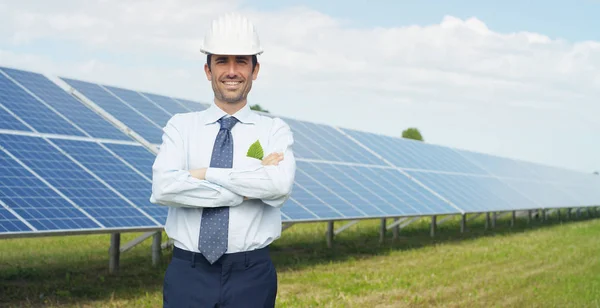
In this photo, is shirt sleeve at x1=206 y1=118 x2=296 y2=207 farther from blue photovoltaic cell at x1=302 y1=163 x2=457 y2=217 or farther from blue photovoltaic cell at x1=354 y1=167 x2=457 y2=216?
blue photovoltaic cell at x1=354 y1=167 x2=457 y2=216

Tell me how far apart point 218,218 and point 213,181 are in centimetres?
20

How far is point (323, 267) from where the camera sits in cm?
1520

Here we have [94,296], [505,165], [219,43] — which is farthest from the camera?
[505,165]

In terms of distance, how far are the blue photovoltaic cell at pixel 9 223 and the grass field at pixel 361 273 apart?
4.59 ft

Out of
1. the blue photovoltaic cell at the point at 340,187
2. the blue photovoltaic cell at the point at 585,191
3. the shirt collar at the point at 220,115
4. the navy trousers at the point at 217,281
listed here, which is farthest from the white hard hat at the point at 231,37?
the blue photovoltaic cell at the point at 585,191

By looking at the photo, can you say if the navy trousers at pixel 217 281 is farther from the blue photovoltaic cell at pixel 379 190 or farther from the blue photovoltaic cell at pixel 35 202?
the blue photovoltaic cell at pixel 379 190

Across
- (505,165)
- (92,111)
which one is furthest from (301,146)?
(505,165)


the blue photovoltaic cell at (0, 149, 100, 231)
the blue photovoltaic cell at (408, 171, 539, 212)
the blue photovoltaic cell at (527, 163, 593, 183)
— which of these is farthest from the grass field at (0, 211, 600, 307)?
the blue photovoltaic cell at (527, 163, 593, 183)

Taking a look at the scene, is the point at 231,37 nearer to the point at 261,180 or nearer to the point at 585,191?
the point at 261,180

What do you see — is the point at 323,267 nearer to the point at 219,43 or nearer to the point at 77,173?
the point at 77,173

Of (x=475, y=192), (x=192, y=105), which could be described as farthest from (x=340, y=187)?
(x=475, y=192)

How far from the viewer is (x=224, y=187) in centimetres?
417

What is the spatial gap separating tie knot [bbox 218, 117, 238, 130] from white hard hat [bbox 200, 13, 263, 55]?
382 millimetres

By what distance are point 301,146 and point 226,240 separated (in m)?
14.7
